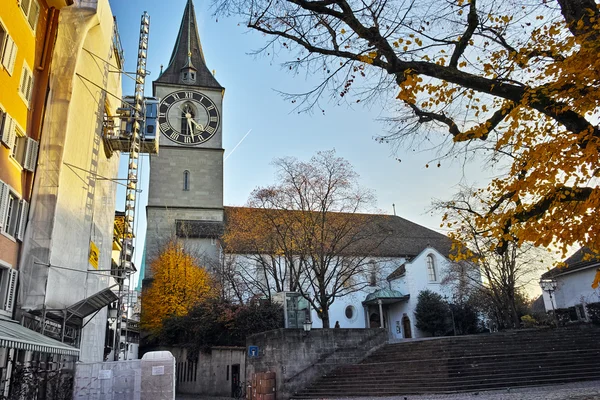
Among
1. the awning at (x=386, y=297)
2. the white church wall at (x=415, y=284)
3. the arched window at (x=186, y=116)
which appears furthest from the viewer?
the arched window at (x=186, y=116)

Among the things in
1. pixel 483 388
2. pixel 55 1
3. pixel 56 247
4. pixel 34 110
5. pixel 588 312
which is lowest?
pixel 483 388

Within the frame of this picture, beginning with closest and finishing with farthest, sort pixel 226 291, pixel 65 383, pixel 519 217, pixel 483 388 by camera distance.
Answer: pixel 519 217 → pixel 65 383 → pixel 483 388 → pixel 226 291

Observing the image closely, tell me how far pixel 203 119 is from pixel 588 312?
34.9 meters

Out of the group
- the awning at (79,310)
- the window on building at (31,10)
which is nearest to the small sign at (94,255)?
the awning at (79,310)

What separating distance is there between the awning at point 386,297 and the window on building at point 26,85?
101 feet

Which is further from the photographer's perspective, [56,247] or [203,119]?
[203,119]

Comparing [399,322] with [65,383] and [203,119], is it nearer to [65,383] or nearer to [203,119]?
[203,119]

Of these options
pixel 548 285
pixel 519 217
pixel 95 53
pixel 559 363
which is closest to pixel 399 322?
pixel 548 285

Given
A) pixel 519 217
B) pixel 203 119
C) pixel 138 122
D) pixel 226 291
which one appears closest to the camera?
pixel 519 217

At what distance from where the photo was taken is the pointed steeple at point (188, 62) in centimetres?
4847

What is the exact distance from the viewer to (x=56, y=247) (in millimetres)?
14938

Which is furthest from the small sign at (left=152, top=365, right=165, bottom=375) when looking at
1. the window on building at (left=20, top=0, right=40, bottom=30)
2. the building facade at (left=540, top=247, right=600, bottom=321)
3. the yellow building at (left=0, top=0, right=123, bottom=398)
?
the building facade at (left=540, top=247, right=600, bottom=321)

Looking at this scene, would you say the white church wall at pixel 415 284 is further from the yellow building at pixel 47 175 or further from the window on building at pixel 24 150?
the window on building at pixel 24 150

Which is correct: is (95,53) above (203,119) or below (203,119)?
below
